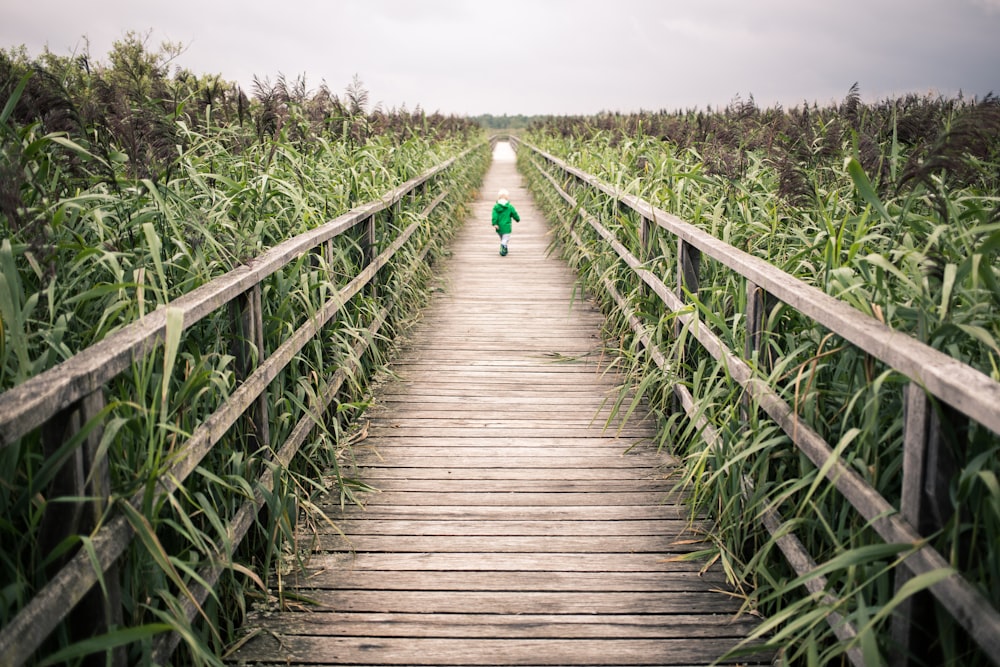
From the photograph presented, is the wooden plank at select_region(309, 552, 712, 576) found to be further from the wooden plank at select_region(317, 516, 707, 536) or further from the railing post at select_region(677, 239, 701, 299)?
the railing post at select_region(677, 239, 701, 299)

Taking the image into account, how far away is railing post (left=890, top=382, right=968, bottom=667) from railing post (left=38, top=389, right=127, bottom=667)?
1.81 m

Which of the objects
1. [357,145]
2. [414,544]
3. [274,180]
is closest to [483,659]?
[414,544]

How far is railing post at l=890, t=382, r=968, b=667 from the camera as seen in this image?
6.18 feet

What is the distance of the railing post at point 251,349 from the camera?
3.01 metres

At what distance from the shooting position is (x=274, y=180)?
409 centimetres

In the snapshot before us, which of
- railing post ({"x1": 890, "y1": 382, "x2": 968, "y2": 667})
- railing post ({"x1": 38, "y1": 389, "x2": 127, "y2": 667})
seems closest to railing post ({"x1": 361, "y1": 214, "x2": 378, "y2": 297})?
railing post ({"x1": 38, "y1": 389, "x2": 127, "y2": 667})

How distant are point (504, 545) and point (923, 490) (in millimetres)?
1890

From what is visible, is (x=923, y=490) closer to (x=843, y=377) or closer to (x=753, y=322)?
(x=843, y=377)

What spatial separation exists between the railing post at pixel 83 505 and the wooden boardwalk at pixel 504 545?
0.85 m

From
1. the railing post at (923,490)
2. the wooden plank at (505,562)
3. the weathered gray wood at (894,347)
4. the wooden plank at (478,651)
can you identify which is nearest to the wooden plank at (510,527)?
the wooden plank at (505,562)

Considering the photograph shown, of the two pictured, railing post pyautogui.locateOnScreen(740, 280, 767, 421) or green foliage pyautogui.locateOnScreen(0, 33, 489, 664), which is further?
railing post pyautogui.locateOnScreen(740, 280, 767, 421)

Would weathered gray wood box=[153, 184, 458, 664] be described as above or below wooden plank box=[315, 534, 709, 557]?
above

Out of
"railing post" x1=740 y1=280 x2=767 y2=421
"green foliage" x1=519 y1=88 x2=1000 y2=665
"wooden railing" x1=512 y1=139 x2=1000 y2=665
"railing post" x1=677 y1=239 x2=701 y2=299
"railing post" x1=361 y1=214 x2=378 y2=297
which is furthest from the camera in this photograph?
"railing post" x1=361 y1=214 x2=378 y2=297

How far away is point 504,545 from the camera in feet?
11.4
